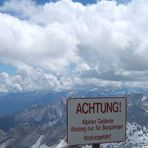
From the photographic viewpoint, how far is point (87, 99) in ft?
49.3

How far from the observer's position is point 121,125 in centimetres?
1605

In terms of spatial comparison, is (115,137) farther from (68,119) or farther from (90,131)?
(68,119)

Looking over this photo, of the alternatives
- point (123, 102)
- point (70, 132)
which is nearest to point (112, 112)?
point (123, 102)

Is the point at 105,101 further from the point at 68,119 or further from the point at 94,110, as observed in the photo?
the point at 68,119

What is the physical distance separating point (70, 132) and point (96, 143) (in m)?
1.35

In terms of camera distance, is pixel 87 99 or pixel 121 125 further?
pixel 121 125

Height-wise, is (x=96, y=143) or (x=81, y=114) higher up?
(x=81, y=114)

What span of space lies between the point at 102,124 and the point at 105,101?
0.94m

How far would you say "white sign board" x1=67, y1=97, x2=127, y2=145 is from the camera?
14945mm

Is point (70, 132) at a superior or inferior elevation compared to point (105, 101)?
inferior

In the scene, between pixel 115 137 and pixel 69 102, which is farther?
pixel 115 137

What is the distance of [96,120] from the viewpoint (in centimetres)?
1544

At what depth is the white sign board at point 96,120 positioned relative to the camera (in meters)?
14.9

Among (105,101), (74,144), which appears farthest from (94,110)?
(74,144)
